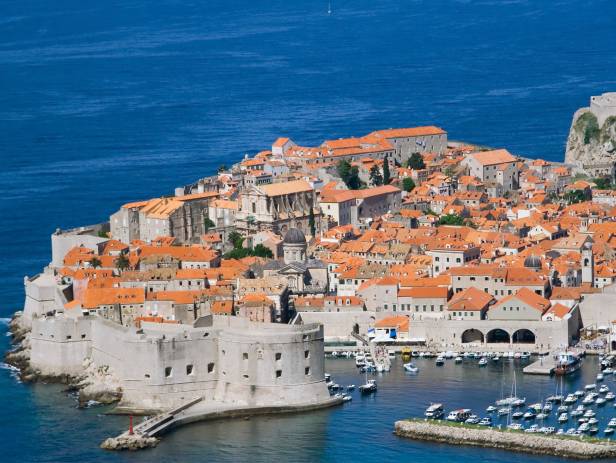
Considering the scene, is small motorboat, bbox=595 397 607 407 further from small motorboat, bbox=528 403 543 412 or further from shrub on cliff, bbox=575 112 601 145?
shrub on cliff, bbox=575 112 601 145

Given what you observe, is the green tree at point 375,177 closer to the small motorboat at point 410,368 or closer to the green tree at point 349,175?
the green tree at point 349,175

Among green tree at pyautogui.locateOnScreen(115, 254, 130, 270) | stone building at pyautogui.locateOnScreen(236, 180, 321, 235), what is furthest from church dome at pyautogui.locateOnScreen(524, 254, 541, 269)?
green tree at pyautogui.locateOnScreen(115, 254, 130, 270)

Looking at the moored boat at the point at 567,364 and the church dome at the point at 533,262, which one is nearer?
the moored boat at the point at 567,364

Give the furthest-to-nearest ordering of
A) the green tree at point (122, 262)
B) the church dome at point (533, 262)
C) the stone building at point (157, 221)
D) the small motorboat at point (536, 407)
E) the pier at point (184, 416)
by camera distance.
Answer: the stone building at point (157, 221), the green tree at point (122, 262), the church dome at point (533, 262), the small motorboat at point (536, 407), the pier at point (184, 416)

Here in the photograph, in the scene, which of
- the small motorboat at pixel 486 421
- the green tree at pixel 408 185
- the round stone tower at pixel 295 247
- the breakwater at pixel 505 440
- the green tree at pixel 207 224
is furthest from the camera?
the green tree at pixel 408 185

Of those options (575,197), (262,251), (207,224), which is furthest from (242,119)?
(262,251)

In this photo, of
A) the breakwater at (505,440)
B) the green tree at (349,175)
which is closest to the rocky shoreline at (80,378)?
the breakwater at (505,440)

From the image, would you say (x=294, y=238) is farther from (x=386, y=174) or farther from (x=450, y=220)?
(x=386, y=174)

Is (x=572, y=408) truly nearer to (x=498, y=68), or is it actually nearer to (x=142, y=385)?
(x=142, y=385)
